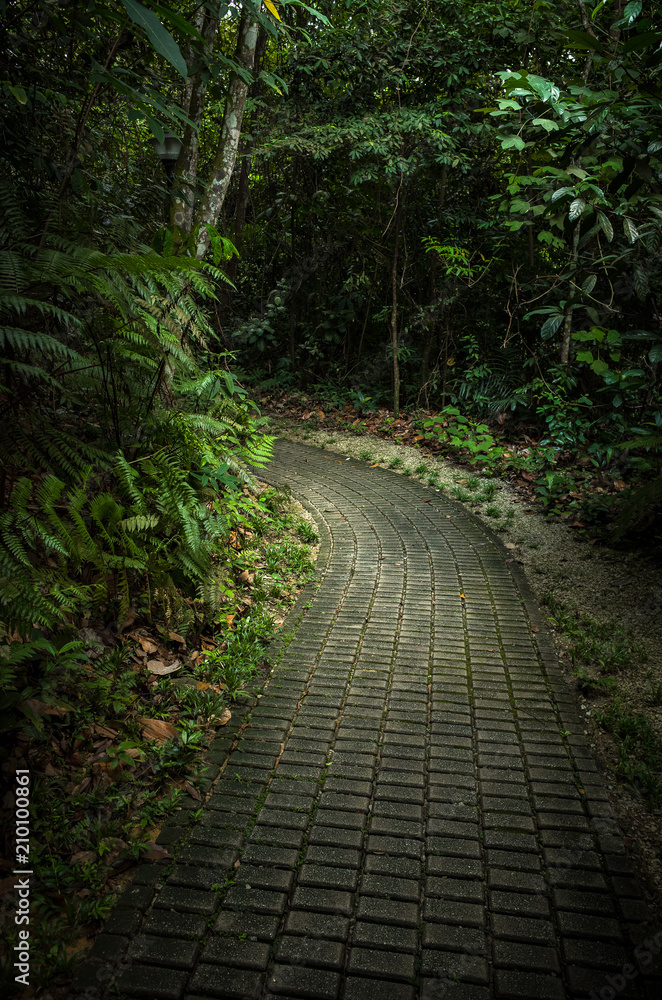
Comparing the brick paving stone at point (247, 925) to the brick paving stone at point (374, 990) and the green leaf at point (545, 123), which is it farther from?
the green leaf at point (545, 123)

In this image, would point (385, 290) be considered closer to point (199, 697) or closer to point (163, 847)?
point (199, 697)

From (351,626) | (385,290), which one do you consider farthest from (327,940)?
(385,290)

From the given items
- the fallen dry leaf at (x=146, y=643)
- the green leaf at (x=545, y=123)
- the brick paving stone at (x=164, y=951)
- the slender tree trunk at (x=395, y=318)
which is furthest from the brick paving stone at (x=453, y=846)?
the slender tree trunk at (x=395, y=318)

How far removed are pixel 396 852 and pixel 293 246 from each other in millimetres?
11238

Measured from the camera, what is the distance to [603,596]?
454 cm

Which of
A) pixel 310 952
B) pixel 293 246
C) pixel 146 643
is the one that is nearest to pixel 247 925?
pixel 310 952

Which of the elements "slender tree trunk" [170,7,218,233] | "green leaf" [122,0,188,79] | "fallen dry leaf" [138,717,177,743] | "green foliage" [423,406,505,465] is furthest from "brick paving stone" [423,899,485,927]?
"green foliage" [423,406,505,465]

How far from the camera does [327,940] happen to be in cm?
193

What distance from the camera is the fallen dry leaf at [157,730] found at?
9.11 ft

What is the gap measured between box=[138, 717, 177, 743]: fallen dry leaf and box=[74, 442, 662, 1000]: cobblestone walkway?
242mm

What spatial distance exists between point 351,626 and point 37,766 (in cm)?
217

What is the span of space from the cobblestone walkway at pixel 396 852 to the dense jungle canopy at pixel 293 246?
1098 millimetres

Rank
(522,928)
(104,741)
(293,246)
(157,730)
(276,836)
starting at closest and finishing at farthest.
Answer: (522,928) < (276,836) < (104,741) < (157,730) < (293,246)

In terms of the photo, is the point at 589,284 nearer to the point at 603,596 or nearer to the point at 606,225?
the point at 606,225
